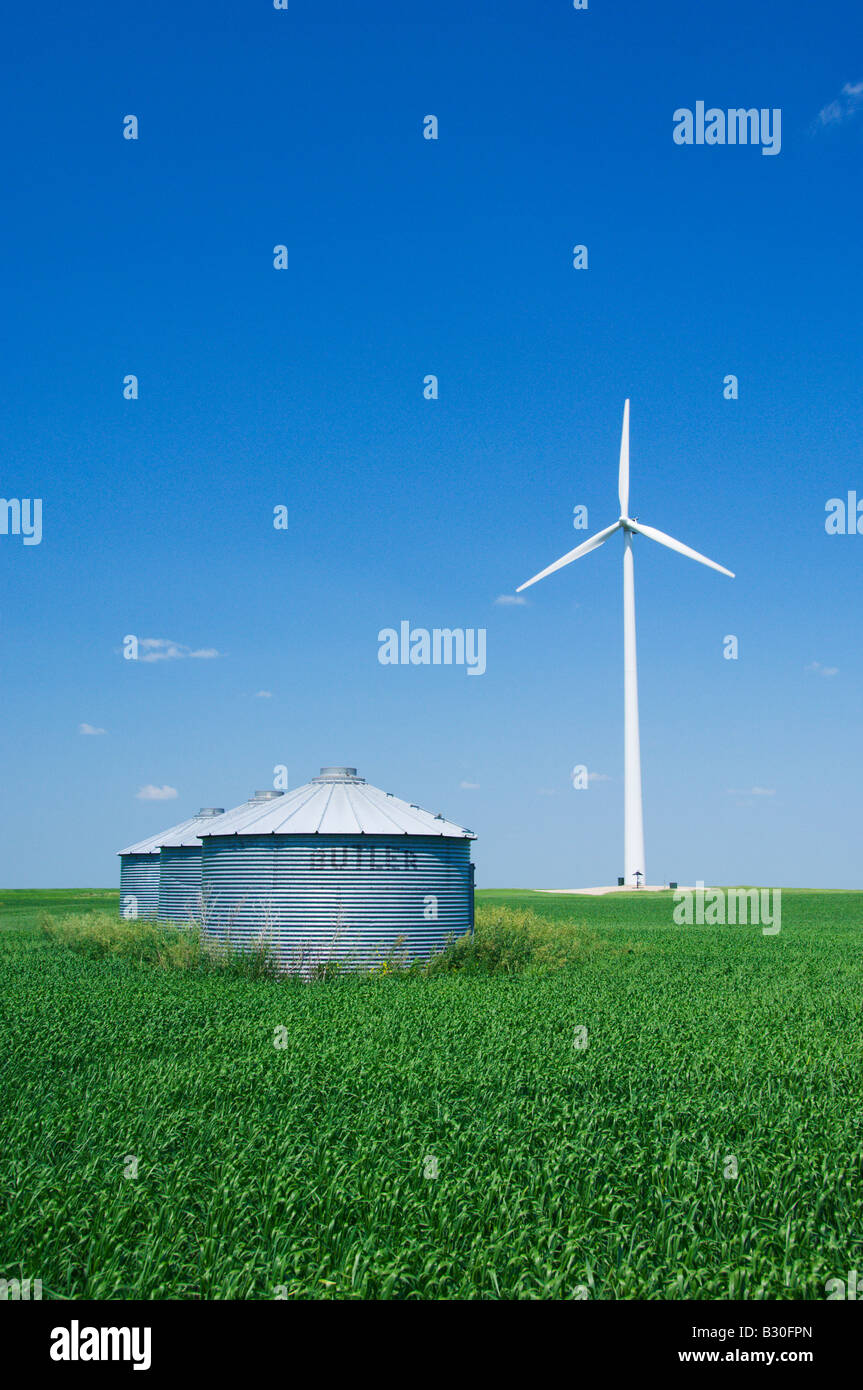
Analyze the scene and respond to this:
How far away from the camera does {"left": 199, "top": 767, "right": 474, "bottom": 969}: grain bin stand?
29.2 meters

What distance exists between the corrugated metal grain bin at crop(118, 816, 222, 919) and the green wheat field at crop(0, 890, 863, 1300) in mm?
25047

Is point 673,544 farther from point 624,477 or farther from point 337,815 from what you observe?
point 337,815

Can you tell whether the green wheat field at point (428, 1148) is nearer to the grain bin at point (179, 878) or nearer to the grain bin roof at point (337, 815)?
the grain bin roof at point (337, 815)

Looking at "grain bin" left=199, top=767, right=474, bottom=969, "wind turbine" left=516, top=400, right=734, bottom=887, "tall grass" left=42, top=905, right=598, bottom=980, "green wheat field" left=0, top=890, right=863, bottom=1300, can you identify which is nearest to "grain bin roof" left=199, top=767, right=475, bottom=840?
"grain bin" left=199, top=767, right=474, bottom=969

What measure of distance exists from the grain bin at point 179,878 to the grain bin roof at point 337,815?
25.0 feet

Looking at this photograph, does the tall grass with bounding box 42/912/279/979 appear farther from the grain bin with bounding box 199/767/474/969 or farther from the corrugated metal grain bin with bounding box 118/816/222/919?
the corrugated metal grain bin with bounding box 118/816/222/919

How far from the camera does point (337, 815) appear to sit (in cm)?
3103

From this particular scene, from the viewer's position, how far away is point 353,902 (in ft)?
96.3

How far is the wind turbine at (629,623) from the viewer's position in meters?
58.6

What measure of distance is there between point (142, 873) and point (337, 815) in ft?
72.4

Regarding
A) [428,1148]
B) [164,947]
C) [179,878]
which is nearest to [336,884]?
[164,947]
